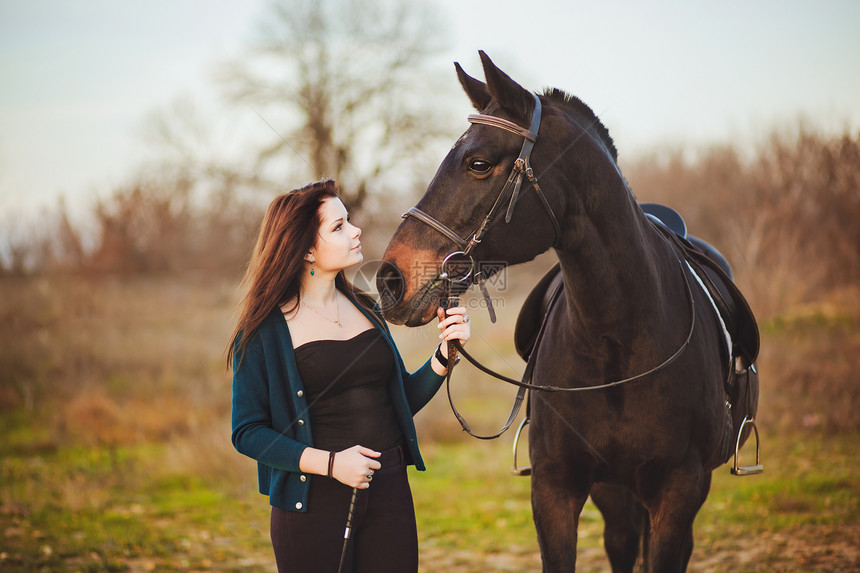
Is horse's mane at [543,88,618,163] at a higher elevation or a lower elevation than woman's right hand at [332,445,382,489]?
higher

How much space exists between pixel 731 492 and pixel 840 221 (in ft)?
26.1

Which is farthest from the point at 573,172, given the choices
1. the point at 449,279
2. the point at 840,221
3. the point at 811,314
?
the point at 840,221

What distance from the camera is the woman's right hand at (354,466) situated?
A: 1972mm

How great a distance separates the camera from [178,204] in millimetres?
A: 16031

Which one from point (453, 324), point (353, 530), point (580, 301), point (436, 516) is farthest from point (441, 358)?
point (436, 516)

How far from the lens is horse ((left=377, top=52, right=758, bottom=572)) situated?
2.03 metres

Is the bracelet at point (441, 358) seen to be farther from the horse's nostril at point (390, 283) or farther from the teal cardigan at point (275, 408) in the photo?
the teal cardigan at point (275, 408)

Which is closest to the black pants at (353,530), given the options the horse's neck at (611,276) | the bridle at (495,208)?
the bridle at (495,208)

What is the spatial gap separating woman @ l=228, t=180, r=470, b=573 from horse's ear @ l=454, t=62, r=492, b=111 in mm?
598

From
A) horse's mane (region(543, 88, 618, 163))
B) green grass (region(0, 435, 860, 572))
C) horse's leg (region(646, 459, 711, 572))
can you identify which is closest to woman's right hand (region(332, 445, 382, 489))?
horse's leg (region(646, 459, 711, 572))

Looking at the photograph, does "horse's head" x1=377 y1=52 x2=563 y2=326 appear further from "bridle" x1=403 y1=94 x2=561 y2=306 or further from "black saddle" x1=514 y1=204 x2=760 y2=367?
"black saddle" x1=514 y1=204 x2=760 y2=367

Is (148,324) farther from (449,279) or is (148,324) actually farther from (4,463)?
(449,279)

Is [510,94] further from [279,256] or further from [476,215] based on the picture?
[279,256]

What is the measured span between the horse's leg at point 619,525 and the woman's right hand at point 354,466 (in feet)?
5.88
